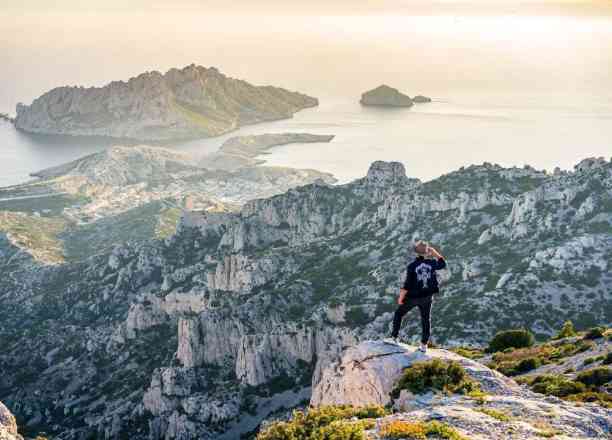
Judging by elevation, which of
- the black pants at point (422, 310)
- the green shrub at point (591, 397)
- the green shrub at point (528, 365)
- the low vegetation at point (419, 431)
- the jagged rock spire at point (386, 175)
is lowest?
the green shrub at point (528, 365)

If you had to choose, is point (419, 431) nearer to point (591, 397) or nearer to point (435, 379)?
point (435, 379)

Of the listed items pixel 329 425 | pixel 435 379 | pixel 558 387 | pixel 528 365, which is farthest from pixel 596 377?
pixel 329 425

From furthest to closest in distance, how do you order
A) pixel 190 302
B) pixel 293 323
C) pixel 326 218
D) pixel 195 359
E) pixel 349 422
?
pixel 326 218 → pixel 190 302 → pixel 195 359 → pixel 293 323 → pixel 349 422

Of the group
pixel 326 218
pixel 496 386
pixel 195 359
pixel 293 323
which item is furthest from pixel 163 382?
pixel 496 386

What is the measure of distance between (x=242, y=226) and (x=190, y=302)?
1774 centimetres

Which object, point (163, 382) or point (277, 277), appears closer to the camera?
point (163, 382)

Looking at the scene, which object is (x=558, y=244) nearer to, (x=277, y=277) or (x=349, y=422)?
(x=277, y=277)

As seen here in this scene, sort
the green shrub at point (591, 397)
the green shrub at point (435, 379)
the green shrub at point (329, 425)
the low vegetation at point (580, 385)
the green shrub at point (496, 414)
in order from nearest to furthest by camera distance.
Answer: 1. the green shrub at point (329, 425)
2. the green shrub at point (496, 414)
3. the green shrub at point (435, 379)
4. the green shrub at point (591, 397)
5. the low vegetation at point (580, 385)

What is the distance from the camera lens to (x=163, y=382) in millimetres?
75312

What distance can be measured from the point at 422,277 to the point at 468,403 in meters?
4.76

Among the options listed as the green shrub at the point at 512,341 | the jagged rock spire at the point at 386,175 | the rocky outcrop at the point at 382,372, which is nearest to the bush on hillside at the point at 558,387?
the rocky outcrop at the point at 382,372

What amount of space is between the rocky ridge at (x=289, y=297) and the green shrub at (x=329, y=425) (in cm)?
2424

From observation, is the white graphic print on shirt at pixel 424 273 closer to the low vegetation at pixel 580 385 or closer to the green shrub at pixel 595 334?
the low vegetation at pixel 580 385

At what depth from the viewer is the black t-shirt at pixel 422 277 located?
1030 inches
